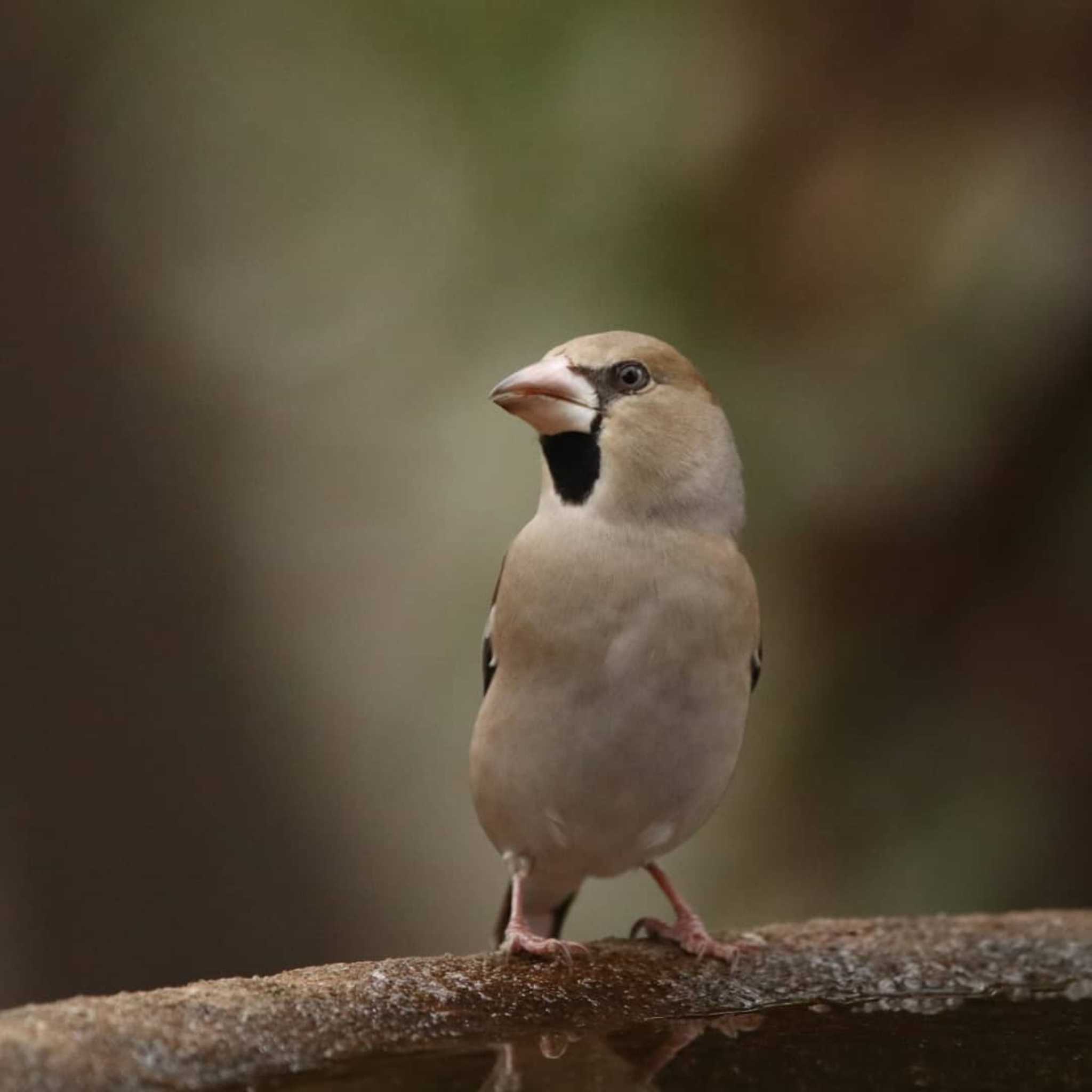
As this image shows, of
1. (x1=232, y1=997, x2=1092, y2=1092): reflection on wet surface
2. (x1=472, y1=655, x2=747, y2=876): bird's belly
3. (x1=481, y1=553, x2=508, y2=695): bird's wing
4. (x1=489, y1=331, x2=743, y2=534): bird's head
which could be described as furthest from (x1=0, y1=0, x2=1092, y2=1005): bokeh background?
(x1=232, y1=997, x2=1092, y2=1092): reflection on wet surface

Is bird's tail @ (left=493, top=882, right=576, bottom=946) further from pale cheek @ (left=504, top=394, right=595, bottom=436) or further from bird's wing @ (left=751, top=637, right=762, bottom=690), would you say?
pale cheek @ (left=504, top=394, right=595, bottom=436)

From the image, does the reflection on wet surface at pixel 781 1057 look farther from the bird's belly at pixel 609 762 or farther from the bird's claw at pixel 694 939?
the bird's belly at pixel 609 762

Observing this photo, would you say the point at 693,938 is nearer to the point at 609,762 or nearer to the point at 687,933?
the point at 687,933

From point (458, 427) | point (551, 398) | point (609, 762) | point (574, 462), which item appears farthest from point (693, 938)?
point (458, 427)

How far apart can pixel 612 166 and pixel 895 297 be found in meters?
1.24

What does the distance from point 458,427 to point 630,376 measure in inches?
141

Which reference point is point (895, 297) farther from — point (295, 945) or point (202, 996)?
point (202, 996)

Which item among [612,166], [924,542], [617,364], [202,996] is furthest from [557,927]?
[612,166]

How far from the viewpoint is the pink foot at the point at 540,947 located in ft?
9.99

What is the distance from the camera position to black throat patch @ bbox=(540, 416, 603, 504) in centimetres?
336

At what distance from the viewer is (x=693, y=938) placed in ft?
11.0

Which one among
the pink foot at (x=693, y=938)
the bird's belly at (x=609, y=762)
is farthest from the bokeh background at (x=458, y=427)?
the pink foot at (x=693, y=938)

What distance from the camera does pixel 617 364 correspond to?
134 inches

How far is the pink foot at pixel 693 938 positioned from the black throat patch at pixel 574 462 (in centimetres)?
89
